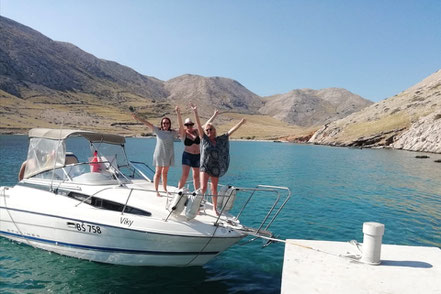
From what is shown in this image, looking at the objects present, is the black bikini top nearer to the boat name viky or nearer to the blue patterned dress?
the blue patterned dress

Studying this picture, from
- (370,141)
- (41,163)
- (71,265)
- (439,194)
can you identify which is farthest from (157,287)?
(370,141)

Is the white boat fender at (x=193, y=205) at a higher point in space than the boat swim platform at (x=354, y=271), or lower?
higher

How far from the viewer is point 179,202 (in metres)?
8.93

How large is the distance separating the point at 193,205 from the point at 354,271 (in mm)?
4103

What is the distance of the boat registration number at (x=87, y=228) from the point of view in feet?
31.0

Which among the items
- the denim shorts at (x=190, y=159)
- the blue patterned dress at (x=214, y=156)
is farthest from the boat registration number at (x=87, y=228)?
the blue patterned dress at (x=214, y=156)

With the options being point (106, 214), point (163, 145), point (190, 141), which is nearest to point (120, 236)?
point (106, 214)

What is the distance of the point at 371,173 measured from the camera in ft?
119

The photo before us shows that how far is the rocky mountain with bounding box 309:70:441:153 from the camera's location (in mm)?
78250

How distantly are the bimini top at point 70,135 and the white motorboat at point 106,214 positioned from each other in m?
0.04

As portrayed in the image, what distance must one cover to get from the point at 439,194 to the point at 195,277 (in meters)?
22.0

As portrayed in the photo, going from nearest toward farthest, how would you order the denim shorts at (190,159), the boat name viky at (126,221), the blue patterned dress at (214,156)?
1. the boat name viky at (126,221)
2. the blue patterned dress at (214,156)
3. the denim shorts at (190,159)

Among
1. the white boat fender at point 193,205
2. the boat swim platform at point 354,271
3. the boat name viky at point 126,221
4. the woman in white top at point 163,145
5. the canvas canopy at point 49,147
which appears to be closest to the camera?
the boat swim platform at point 354,271

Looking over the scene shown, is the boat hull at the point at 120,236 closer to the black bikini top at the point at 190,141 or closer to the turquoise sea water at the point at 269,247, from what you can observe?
the turquoise sea water at the point at 269,247
